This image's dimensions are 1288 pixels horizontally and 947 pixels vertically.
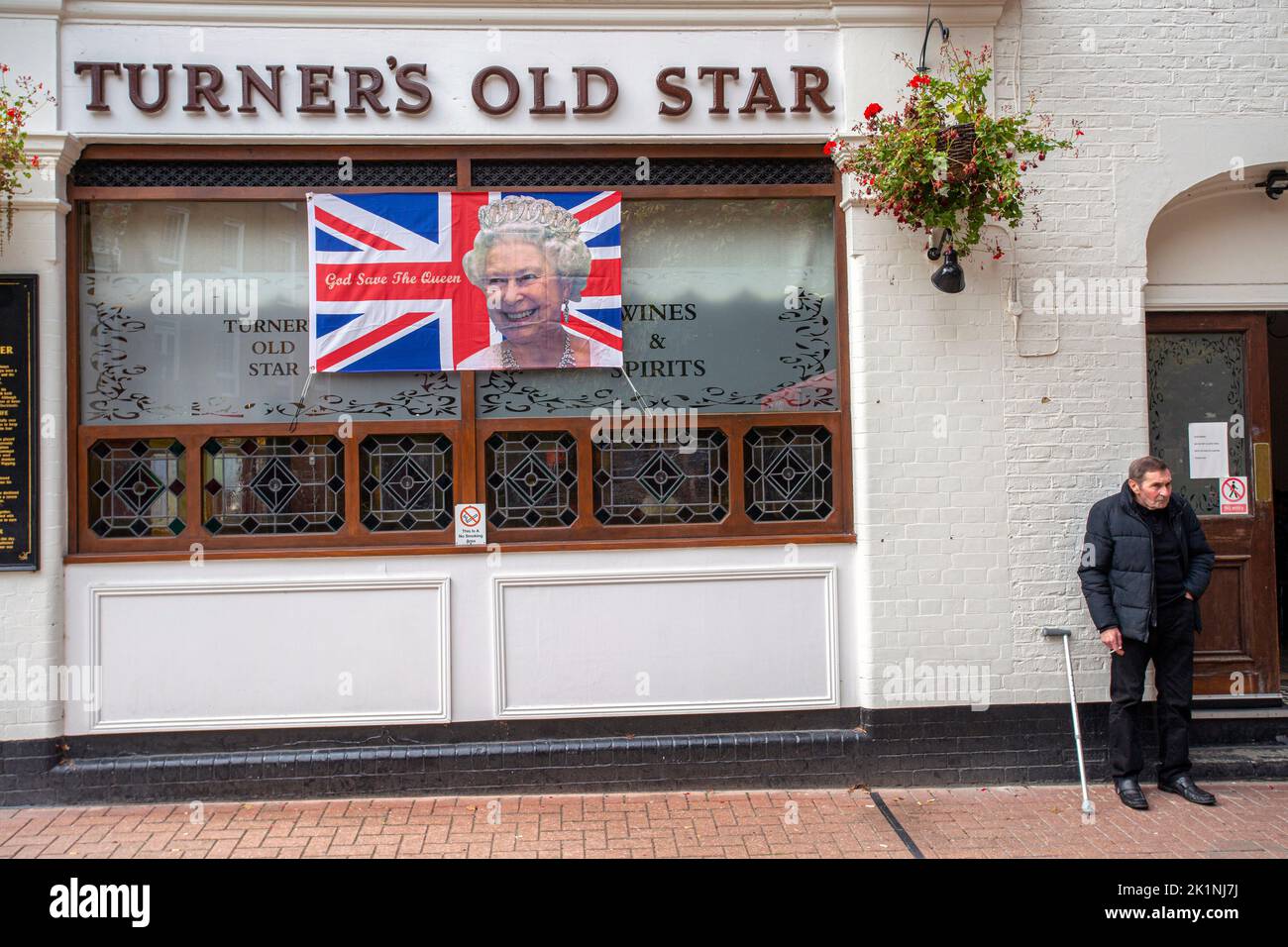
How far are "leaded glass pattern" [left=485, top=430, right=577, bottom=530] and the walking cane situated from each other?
3.05 meters

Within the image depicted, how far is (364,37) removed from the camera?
19.2ft

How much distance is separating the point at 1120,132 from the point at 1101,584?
2.86 meters

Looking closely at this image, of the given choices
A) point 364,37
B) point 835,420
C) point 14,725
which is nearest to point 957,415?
point 835,420

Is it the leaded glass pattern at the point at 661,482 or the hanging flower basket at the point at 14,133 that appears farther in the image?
the leaded glass pattern at the point at 661,482

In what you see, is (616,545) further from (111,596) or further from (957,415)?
(111,596)

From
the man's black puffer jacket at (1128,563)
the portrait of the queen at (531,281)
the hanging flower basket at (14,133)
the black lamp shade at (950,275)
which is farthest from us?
the portrait of the queen at (531,281)

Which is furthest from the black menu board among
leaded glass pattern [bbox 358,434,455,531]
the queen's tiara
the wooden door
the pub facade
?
the wooden door

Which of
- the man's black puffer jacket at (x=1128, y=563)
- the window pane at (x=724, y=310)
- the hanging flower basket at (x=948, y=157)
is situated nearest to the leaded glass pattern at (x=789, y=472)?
the window pane at (x=724, y=310)

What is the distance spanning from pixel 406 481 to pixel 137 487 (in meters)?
1.63

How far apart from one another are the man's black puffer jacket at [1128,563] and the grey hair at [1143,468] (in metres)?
0.09

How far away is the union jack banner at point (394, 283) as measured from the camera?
5941 mm

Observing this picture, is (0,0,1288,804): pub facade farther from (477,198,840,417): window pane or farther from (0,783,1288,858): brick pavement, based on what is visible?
(0,783,1288,858): brick pavement

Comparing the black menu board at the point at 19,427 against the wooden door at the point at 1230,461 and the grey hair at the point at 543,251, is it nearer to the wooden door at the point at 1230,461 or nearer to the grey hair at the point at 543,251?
the grey hair at the point at 543,251

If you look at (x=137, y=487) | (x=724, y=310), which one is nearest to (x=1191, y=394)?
(x=724, y=310)
